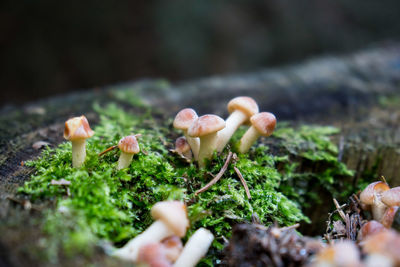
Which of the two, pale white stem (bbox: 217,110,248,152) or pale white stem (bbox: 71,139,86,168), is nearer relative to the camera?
pale white stem (bbox: 71,139,86,168)

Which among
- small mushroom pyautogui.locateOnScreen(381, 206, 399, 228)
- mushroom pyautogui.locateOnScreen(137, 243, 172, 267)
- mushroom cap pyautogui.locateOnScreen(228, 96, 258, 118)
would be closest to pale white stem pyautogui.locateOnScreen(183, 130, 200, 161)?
mushroom cap pyautogui.locateOnScreen(228, 96, 258, 118)

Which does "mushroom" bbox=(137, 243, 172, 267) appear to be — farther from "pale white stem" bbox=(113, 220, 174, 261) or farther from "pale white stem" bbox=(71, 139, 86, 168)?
"pale white stem" bbox=(71, 139, 86, 168)

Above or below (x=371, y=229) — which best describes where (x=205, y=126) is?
above

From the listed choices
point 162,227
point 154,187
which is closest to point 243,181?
point 154,187

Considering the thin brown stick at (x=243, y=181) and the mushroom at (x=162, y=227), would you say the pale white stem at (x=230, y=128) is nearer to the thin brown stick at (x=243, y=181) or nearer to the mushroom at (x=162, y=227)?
the thin brown stick at (x=243, y=181)

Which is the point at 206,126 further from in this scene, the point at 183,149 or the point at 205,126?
the point at 183,149

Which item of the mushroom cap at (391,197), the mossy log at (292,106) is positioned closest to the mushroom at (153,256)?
the mossy log at (292,106)
